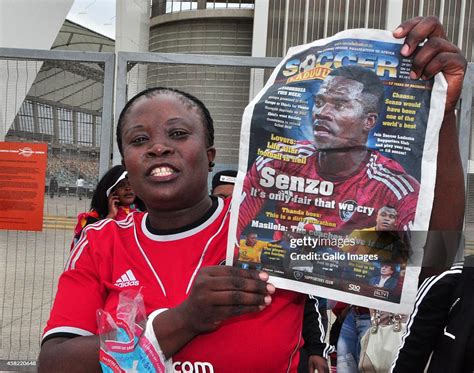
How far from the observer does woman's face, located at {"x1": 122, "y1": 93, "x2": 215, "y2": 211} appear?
1300 mm

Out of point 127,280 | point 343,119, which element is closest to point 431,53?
point 343,119

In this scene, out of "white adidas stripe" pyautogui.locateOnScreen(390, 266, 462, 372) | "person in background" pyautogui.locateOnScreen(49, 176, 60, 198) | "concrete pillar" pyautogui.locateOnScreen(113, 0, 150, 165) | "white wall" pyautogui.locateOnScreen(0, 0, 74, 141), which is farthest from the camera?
"concrete pillar" pyautogui.locateOnScreen(113, 0, 150, 165)

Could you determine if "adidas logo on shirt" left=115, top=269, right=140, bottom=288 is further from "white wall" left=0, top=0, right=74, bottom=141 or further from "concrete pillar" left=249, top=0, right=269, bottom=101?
"concrete pillar" left=249, top=0, right=269, bottom=101

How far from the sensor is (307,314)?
67.9 inches

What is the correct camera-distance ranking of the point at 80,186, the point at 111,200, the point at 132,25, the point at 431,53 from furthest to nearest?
the point at 132,25 < the point at 111,200 < the point at 80,186 < the point at 431,53

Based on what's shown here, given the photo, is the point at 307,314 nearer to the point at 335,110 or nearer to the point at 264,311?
the point at 264,311

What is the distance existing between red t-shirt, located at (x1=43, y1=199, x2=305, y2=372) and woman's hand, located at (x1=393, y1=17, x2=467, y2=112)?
543 millimetres

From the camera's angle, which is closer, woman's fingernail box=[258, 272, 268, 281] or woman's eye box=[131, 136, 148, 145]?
woman's fingernail box=[258, 272, 268, 281]

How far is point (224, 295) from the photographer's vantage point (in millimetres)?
A: 1135

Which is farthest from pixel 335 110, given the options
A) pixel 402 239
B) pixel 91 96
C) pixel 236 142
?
pixel 91 96

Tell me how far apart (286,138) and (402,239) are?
295 mm

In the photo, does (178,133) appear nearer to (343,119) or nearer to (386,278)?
(343,119)

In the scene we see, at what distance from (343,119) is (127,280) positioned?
23.1 inches

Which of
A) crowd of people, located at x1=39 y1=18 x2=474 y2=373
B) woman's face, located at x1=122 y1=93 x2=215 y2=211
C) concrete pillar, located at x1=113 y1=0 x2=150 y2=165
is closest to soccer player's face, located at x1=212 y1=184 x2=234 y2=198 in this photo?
crowd of people, located at x1=39 y1=18 x2=474 y2=373
